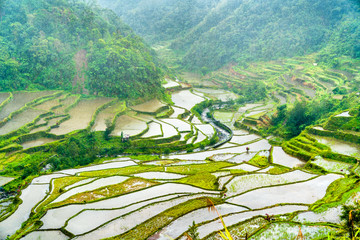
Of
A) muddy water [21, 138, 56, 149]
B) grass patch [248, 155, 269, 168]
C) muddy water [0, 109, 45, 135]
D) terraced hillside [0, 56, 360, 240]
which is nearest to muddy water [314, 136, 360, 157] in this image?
terraced hillside [0, 56, 360, 240]

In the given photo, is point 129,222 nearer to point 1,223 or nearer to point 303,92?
point 1,223

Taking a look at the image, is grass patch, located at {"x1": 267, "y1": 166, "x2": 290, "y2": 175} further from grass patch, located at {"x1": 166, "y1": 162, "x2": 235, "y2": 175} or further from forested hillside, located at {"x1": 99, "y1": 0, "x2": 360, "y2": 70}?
forested hillside, located at {"x1": 99, "y1": 0, "x2": 360, "y2": 70}

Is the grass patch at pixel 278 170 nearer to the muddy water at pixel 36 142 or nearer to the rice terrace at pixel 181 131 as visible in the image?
the rice terrace at pixel 181 131

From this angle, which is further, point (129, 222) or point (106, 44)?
point (106, 44)

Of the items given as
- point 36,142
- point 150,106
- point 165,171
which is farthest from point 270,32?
point 36,142

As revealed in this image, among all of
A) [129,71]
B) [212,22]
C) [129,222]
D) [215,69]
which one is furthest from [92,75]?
[212,22]

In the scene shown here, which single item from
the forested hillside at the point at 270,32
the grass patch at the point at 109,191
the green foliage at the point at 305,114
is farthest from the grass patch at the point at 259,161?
the forested hillside at the point at 270,32
